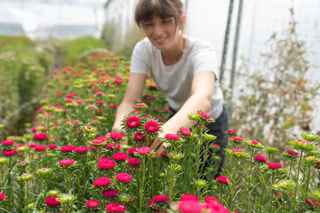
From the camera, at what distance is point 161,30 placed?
1.60 metres

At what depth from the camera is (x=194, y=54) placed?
1.78 m

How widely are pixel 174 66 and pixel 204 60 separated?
342mm

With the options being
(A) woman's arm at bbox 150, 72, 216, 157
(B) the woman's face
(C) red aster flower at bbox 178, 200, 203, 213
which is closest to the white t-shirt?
(B) the woman's face

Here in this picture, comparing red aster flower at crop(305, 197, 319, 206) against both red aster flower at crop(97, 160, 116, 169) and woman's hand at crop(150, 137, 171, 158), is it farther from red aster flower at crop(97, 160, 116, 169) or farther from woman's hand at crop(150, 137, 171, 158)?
red aster flower at crop(97, 160, 116, 169)

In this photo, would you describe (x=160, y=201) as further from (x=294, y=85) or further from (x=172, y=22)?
(x=294, y=85)

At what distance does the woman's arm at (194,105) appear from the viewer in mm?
1111

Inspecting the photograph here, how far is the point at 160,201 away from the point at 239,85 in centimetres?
251

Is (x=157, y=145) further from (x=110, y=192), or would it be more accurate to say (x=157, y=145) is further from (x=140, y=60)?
(x=140, y=60)

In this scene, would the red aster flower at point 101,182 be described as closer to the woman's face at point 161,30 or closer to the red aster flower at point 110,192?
the red aster flower at point 110,192

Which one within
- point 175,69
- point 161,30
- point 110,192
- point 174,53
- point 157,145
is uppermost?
point 161,30

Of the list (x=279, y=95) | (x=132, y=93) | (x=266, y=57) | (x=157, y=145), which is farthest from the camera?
(x=266, y=57)

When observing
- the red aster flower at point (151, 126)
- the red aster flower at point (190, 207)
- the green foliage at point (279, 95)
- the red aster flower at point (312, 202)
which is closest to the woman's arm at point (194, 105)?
the red aster flower at point (151, 126)

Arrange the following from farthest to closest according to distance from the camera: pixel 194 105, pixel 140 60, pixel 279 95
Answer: pixel 279 95 < pixel 140 60 < pixel 194 105

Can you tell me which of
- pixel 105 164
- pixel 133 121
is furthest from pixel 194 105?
pixel 105 164
